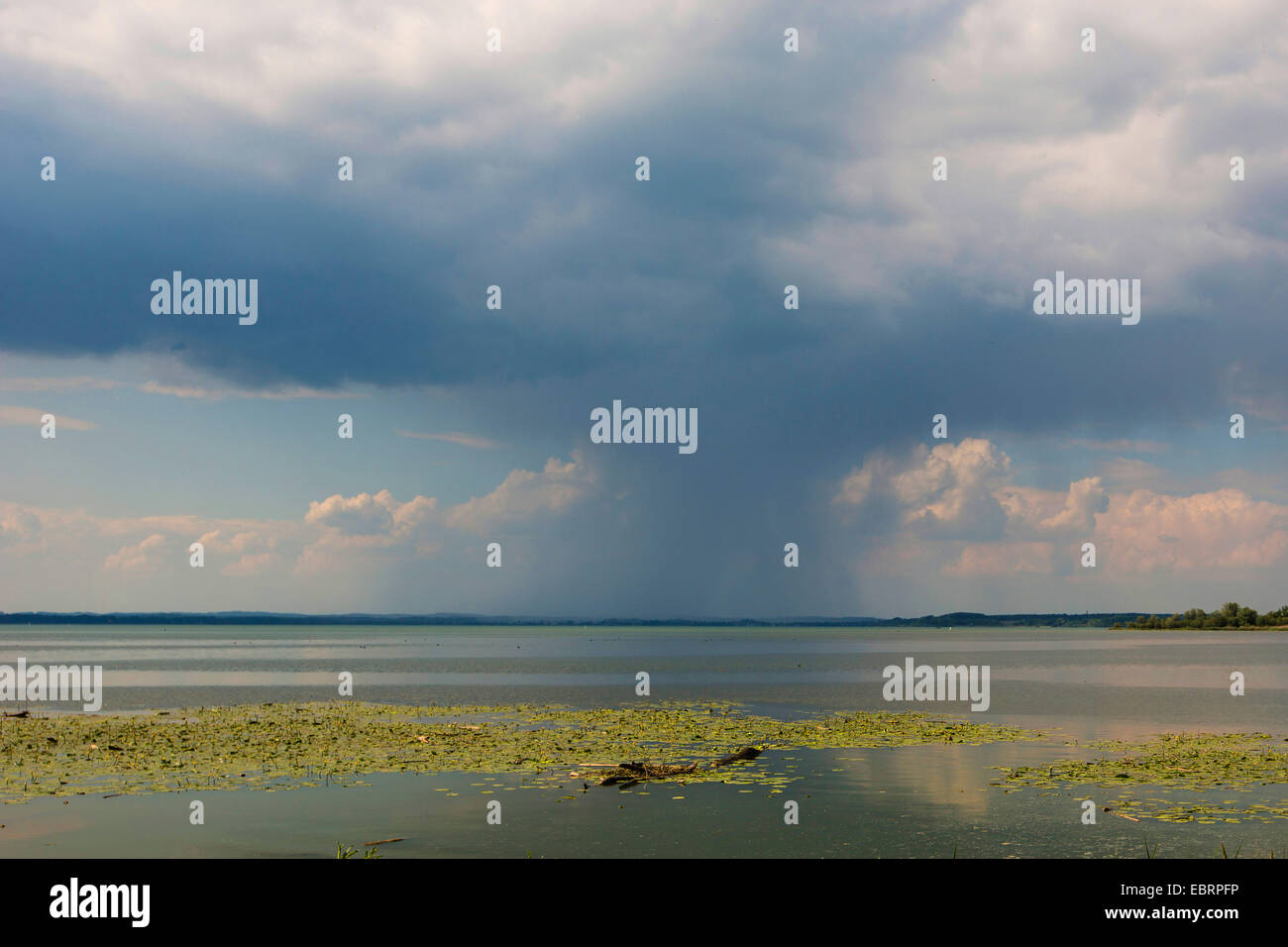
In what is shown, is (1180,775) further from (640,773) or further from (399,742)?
(399,742)

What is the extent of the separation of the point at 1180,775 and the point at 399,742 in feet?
93.1

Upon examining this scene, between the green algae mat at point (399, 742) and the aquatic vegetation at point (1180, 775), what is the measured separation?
20.1 ft

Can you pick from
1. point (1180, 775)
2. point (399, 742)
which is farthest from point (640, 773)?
point (1180, 775)

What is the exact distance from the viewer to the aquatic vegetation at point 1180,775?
24.3 metres

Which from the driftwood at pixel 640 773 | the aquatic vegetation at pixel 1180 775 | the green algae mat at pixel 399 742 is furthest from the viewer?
the green algae mat at pixel 399 742

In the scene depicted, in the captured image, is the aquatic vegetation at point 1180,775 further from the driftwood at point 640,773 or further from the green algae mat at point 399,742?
the driftwood at point 640,773

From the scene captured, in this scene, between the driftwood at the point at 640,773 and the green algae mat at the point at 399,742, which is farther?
the green algae mat at the point at 399,742

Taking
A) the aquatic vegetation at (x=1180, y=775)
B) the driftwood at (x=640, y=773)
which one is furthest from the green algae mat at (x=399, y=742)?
the aquatic vegetation at (x=1180, y=775)

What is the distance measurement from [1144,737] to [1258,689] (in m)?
38.3

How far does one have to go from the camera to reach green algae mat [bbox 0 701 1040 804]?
Result: 2941 centimetres

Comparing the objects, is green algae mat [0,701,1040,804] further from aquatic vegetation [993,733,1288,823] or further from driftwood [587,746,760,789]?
aquatic vegetation [993,733,1288,823]

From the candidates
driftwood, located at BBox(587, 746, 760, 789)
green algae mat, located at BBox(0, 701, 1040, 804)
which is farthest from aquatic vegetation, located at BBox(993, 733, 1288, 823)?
driftwood, located at BBox(587, 746, 760, 789)

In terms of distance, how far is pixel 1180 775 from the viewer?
2956cm

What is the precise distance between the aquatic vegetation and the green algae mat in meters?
6.12
